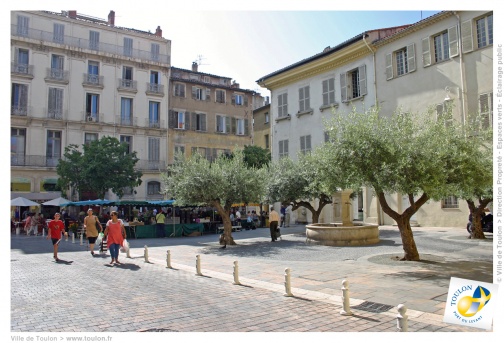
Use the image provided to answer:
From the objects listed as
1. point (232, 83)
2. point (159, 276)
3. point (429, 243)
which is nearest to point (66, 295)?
point (159, 276)

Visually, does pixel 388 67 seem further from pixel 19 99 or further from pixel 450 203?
pixel 19 99

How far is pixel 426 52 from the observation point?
21922 mm

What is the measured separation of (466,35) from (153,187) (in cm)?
2724

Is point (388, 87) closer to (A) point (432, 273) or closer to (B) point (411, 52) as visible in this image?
(B) point (411, 52)

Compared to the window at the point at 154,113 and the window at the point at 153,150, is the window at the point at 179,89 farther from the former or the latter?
the window at the point at 153,150

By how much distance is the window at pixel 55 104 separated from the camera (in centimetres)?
3322

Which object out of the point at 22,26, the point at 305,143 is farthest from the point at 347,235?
the point at 22,26

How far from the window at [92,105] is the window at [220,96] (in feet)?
39.3

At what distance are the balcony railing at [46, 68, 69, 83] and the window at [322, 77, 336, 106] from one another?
21293 mm

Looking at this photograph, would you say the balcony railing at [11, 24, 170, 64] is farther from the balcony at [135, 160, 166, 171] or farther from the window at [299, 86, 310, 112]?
the window at [299, 86, 310, 112]

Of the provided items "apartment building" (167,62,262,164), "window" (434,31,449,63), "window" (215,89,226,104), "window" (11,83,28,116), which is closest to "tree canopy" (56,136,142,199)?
"window" (11,83,28,116)

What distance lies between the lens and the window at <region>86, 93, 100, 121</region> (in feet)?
115
